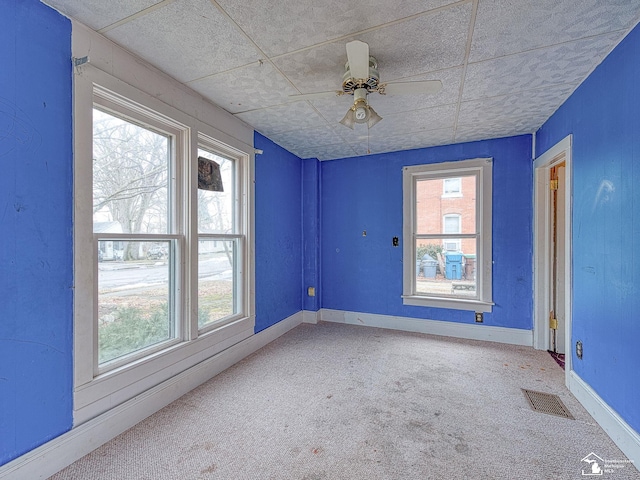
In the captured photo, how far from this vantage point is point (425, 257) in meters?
3.86

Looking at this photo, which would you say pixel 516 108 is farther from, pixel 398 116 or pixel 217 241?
pixel 217 241

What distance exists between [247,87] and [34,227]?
5.53 ft

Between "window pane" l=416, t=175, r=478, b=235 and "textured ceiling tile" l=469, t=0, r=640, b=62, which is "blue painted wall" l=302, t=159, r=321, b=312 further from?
"textured ceiling tile" l=469, t=0, r=640, b=62

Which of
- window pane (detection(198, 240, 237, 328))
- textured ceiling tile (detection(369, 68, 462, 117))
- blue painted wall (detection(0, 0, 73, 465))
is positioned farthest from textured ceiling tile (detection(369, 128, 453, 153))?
blue painted wall (detection(0, 0, 73, 465))

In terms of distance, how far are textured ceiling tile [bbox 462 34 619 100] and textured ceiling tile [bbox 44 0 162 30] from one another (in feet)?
6.93

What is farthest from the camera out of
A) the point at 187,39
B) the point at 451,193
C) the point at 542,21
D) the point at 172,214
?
the point at 451,193

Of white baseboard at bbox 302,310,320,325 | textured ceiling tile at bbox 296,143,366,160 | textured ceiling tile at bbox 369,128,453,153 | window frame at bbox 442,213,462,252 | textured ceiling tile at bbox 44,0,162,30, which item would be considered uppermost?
textured ceiling tile at bbox 44,0,162,30

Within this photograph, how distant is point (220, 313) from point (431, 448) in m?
2.09

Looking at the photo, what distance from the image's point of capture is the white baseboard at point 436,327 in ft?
11.1

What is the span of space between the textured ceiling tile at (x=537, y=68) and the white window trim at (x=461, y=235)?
132 cm

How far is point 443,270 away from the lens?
12.4 ft

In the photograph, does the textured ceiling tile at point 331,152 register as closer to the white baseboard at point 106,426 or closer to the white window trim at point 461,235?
the white window trim at point 461,235

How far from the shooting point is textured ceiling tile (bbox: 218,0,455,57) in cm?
146

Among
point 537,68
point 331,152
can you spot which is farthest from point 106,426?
point 537,68
